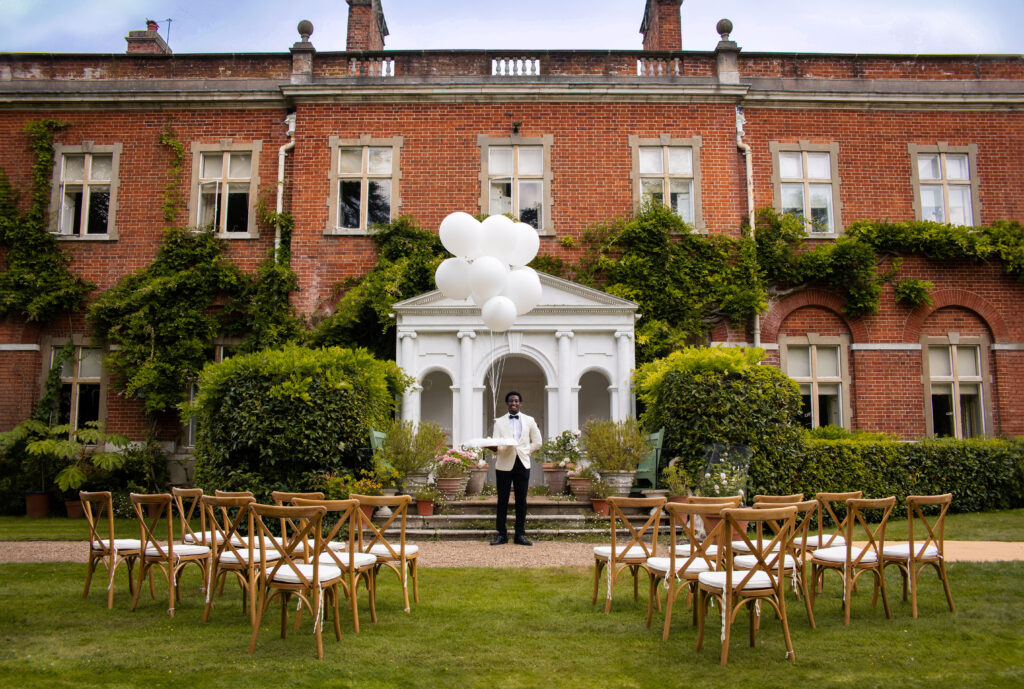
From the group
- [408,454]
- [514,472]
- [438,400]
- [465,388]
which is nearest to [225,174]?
[438,400]

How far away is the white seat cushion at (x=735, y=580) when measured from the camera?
4.82m

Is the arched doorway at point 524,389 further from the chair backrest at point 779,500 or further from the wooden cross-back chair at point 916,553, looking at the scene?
the wooden cross-back chair at point 916,553

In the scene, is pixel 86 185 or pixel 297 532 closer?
pixel 297 532

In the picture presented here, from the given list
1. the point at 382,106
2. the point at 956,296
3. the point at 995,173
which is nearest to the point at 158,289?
the point at 382,106

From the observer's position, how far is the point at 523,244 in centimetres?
885

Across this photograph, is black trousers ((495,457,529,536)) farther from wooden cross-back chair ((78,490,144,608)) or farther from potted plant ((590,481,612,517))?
wooden cross-back chair ((78,490,144,608))

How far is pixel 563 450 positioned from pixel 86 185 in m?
10.1

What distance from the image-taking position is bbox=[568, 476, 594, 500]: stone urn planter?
1104 cm

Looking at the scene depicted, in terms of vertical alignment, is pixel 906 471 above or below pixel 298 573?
above

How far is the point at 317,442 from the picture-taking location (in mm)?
10344

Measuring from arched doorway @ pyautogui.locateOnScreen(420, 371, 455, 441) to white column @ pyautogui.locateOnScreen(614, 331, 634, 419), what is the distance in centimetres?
313

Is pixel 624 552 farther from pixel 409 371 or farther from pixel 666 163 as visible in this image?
pixel 666 163

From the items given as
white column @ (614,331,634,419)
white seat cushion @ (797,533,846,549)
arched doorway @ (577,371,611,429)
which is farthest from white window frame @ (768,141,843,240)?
white seat cushion @ (797,533,846,549)

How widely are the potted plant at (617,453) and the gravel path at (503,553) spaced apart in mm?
1733
